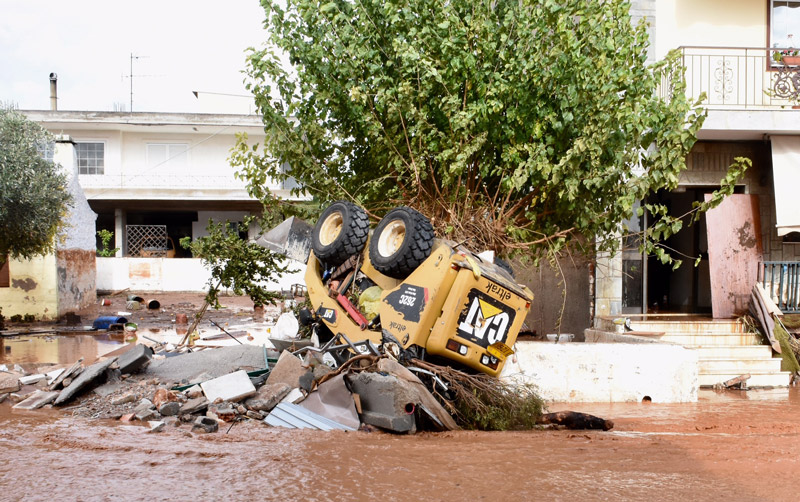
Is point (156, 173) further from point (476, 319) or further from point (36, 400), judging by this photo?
point (476, 319)

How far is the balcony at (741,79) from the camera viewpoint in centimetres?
1407

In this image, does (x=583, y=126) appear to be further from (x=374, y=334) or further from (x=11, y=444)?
(x=11, y=444)

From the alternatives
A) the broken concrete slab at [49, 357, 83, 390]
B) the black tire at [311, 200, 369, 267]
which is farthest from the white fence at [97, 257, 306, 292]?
the broken concrete slab at [49, 357, 83, 390]

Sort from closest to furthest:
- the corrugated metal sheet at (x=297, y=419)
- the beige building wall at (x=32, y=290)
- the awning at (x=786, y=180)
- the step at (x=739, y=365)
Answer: the corrugated metal sheet at (x=297, y=419)
the step at (x=739, y=365)
the awning at (x=786, y=180)
the beige building wall at (x=32, y=290)

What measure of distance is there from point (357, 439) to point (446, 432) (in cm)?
104

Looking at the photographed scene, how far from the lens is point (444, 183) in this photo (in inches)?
405

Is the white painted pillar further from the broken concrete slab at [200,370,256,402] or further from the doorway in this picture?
the broken concrete slab at [200,370,256,402]

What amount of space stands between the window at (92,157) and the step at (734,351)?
25584 millimetres

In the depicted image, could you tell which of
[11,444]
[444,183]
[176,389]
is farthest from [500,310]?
[11,444]

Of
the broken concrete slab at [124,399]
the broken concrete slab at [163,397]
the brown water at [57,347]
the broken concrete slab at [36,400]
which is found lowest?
the brown water at [57,347]

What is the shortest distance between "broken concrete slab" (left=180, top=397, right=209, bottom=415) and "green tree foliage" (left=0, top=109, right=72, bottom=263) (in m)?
9.27

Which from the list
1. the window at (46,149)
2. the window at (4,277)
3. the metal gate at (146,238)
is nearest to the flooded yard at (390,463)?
the window at (46,149)

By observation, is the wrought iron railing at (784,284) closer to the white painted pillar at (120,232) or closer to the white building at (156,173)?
the white building at (156,173)

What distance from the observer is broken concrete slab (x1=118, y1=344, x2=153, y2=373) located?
8758 millimetres
